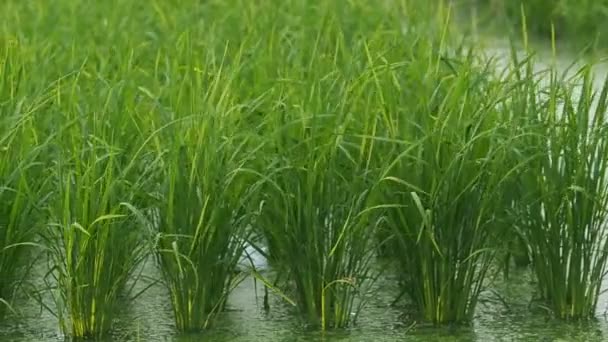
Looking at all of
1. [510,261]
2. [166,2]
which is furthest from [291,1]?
[510,261]

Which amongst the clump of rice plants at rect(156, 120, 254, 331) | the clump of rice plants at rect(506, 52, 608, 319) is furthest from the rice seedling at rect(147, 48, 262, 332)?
the clump of rice plants at rect(506, 52, 608, 319)

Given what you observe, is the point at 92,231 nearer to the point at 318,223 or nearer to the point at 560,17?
the point at 318,223

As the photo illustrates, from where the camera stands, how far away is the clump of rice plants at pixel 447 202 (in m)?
3.37

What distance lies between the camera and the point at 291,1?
19.5ft

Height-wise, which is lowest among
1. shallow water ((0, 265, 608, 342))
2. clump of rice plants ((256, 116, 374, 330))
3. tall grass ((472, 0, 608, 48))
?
shallow water ((0, 265, 608, 342))

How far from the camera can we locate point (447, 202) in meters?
3.38

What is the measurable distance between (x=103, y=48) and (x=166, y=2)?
3.28 ft

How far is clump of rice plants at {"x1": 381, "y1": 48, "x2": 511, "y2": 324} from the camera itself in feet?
11.1

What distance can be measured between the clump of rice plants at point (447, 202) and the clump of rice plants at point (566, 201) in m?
0.08

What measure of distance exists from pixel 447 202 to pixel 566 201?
10.3 inches

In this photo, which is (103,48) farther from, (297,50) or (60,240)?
(60,240)

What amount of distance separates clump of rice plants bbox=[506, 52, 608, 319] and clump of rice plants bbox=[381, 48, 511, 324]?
8 centimetres

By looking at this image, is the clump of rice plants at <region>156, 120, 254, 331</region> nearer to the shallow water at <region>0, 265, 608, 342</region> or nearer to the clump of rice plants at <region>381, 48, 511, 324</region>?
the shallow water at <region>0, 265, 608, 342</region>

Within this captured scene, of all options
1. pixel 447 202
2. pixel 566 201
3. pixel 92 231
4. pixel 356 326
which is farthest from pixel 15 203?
pixel 566 201
